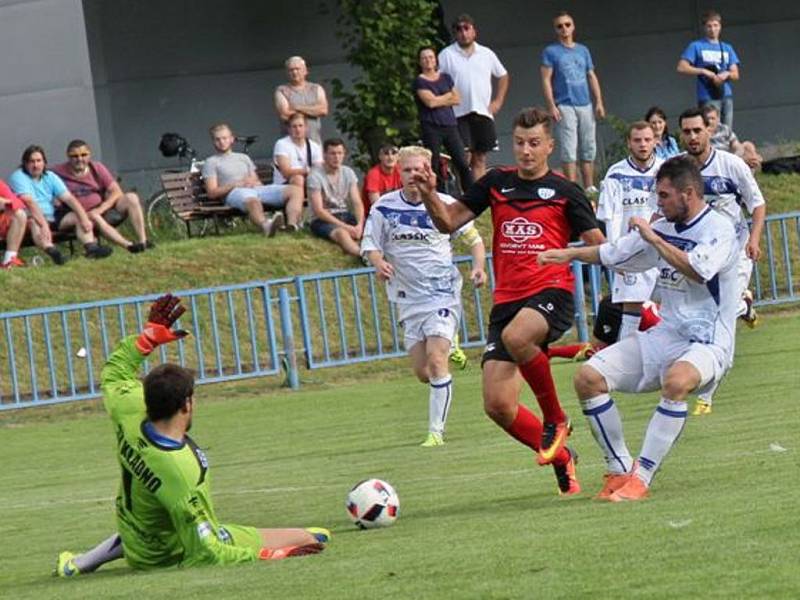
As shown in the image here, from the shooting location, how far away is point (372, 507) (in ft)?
35.0

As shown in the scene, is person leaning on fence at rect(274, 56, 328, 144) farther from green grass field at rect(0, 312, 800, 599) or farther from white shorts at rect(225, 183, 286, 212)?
green grass field at rect(0, 312, 800, 599)

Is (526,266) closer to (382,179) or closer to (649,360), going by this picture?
(649,360)

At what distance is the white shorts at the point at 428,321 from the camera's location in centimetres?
1577

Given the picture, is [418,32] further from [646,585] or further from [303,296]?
[646,585]

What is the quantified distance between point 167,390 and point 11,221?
13.6m

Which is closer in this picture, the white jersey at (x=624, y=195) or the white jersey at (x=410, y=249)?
the white jersey at (x=410, y=249)

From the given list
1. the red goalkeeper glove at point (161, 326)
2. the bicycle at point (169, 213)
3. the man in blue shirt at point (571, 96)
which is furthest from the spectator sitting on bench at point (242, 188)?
the red goalkeeper glove at point (161, 326)

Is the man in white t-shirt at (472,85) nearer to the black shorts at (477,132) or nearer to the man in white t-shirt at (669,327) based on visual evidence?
the black shorts at (477,132)

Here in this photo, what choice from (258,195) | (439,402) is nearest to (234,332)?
(258,195)

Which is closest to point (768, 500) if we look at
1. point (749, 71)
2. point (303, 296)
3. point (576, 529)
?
point (576, 529)

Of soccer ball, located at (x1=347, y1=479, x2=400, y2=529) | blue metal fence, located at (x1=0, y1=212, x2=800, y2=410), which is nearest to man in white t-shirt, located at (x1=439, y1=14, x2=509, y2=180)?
blue metal fence, located at (x1=0, y1=212, x2=800, y2=410)

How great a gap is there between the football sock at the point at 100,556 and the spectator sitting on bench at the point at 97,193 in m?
13.5

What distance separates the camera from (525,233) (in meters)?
11.9

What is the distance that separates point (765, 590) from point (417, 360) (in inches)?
347
